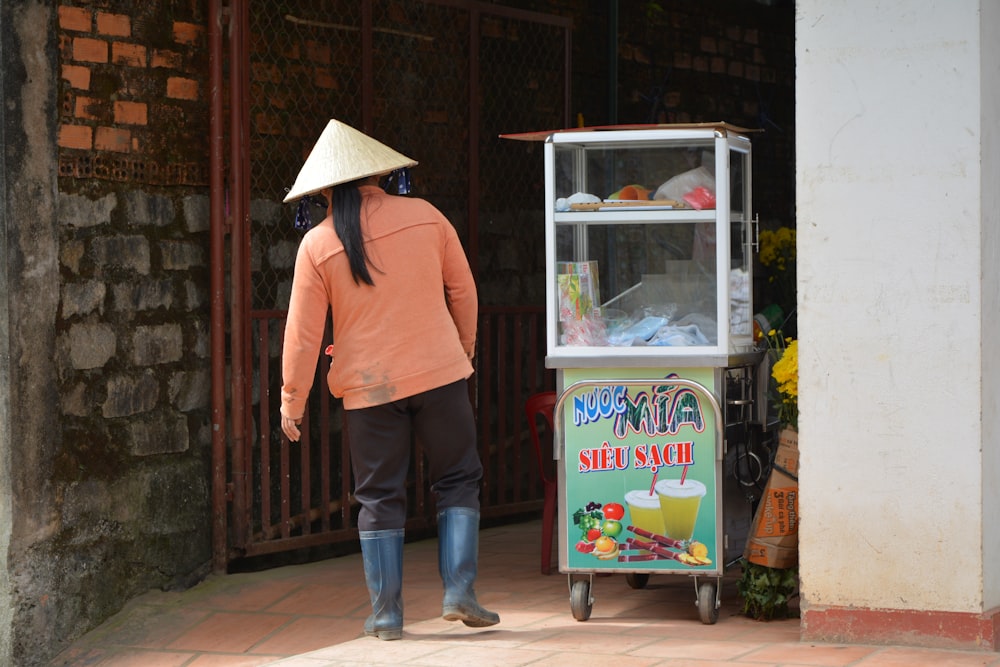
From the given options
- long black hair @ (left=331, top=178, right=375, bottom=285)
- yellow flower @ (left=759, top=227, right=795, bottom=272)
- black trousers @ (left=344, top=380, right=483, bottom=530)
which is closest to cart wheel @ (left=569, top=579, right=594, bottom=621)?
black trousers @ (left=344, top=380, right=483, bottom=530)

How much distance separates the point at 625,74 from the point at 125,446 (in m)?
3.95

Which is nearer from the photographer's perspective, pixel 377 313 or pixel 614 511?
pixel 377 313

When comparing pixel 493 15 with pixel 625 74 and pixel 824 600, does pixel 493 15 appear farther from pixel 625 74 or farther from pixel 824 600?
pixel 824 600

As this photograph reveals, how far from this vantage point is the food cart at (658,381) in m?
5.11

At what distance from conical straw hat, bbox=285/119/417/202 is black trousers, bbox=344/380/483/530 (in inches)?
30.5

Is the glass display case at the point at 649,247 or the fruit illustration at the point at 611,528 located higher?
the glass display case at the point at 649,247

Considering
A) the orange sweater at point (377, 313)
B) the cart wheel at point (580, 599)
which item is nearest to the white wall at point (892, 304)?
the cart wheel at point (580, 599)

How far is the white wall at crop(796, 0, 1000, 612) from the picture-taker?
450 cm

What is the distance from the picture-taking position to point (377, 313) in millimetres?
4973

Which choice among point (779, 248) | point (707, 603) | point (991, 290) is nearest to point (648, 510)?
point (707, 603)

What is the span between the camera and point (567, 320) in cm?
534

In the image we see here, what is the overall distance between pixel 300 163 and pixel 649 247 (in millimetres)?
1669

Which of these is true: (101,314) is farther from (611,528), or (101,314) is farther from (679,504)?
(679,504)

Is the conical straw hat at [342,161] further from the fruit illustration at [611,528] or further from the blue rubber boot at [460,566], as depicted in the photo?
the fruit illustration at [611,528]
